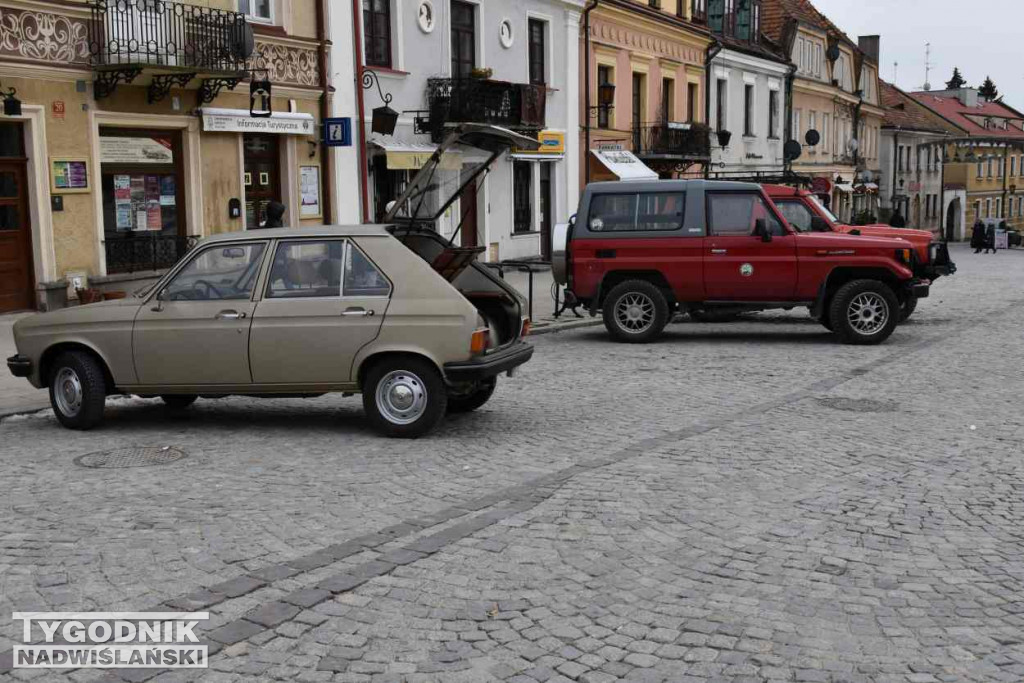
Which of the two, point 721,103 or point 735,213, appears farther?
point 721,103

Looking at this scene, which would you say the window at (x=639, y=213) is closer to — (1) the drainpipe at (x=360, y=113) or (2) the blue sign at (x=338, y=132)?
(2) the blue sign at (x=338, y=132)

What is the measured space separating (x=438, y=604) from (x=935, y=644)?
2124 millimetres

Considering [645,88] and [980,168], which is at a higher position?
[645,88]

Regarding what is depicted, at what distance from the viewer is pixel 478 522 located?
6.57m

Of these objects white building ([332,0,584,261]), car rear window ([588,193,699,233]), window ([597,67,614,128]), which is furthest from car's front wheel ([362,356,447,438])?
window ([597,67,614,128])

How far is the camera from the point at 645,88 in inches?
1406

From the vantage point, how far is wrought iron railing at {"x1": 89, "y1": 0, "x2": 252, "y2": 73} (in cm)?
1706

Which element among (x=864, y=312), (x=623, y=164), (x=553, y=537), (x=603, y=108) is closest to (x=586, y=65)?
(x=603, y=108)

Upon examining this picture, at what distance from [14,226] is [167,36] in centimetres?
371

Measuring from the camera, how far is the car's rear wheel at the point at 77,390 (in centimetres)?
933

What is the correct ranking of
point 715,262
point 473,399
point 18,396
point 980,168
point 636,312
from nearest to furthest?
point 473,399 → point 18,396 → point 715,262 → point 636,312 → point 980,168

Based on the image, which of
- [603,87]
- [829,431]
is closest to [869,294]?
[829,431]

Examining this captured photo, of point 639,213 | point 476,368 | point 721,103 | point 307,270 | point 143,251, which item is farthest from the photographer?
point 721,103

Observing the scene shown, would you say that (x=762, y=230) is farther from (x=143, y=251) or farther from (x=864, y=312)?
(x=143, y=251)
